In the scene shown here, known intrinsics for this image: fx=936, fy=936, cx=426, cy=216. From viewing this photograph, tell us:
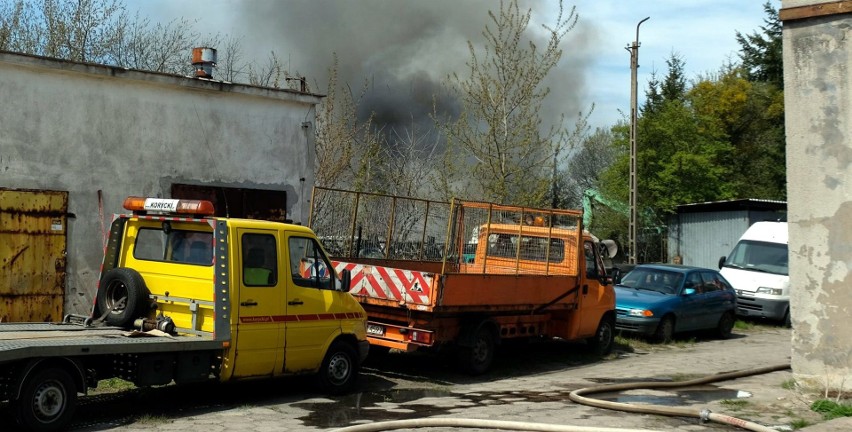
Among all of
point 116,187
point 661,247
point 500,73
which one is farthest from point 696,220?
point 116,187

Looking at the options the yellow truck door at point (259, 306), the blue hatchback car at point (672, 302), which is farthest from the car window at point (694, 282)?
the yellow truck door at point (259, 306)

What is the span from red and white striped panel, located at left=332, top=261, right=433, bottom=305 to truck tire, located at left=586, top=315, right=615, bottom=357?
443 centimetres

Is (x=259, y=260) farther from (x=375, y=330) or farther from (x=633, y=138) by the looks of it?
(x=633, y=138)

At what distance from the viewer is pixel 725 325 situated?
1888 cm

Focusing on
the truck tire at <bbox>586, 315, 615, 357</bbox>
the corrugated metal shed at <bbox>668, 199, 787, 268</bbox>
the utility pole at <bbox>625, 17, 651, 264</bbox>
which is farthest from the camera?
the corrugated metal shed at <bbox>668, 199, 787, 268</bbox>

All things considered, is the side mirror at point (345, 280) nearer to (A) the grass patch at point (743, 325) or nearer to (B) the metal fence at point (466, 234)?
(B) the metal fence at point (466, 234)

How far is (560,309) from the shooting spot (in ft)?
45.7

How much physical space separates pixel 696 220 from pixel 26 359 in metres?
27.9

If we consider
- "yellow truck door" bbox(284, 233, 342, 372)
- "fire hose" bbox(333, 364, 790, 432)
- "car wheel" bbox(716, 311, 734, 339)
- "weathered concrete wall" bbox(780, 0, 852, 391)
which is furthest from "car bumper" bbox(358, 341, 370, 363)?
"car wheel" bbox(716, 311, 734, 339)

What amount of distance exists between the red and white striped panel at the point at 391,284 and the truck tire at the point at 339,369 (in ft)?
3.73

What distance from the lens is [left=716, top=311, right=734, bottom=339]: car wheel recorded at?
738 inches

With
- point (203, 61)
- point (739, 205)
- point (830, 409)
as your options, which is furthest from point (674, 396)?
point (739, 205)

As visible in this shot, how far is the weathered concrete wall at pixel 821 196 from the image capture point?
1011 cm

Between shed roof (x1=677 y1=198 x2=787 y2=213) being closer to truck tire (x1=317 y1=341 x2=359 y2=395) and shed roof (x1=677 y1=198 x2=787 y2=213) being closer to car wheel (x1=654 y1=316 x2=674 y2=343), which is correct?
car wheel (x1=654 y1=316 x2=674 y2=343)
